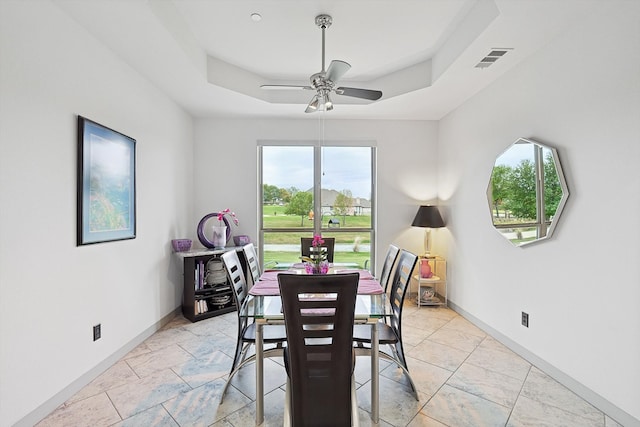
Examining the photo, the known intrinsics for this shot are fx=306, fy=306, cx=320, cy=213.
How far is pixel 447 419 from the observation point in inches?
76.7

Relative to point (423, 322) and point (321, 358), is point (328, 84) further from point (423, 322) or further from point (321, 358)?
point (423, 322)

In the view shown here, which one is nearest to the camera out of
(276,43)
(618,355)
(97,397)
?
(618,355)

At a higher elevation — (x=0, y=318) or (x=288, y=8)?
(x=288, y=8)

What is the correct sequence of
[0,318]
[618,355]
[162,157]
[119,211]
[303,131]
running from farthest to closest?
[303,131] < [162,157] < [119,211] < [618,355] < [0,318]

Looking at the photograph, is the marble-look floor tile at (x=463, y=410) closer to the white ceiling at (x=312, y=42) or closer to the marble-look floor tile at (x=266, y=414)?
the marble-look floor tile at (x=266, y=414)

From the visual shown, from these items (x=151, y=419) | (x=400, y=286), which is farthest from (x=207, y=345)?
(x=400, y=286)

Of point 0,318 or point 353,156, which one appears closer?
point 0,318

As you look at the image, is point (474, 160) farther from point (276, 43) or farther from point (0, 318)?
point (0, 318)

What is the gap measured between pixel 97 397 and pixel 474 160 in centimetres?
411

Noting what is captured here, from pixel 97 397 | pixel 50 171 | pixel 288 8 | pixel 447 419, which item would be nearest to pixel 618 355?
pixel 447 419

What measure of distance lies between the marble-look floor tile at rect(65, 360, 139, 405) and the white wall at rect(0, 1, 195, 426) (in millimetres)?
122

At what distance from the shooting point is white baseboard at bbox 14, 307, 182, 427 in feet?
6.15

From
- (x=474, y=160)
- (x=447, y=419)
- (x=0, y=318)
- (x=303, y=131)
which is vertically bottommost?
(x=447, y=419)

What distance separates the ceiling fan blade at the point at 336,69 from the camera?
2163 millimetres
